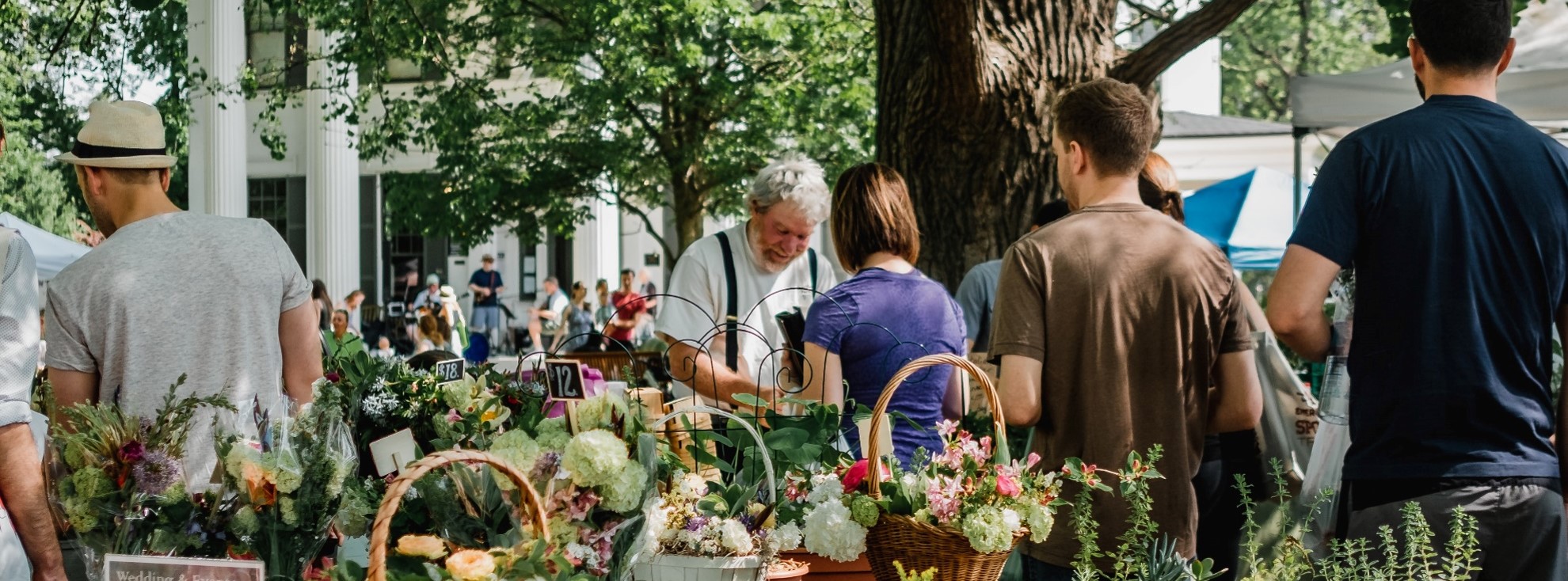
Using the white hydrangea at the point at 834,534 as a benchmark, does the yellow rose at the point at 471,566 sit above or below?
above

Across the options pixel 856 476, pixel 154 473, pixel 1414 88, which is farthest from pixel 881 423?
pixel 1414 88

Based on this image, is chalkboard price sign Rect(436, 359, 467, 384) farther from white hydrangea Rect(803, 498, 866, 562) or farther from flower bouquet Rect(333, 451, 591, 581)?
flower bouquet Rect(333, 451, 591, 581)

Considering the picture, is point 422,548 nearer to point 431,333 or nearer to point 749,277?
point 749,277

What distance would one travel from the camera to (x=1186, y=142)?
22016 millimetres

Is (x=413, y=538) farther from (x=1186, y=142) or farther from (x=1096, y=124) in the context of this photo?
(x=1186, y=142)

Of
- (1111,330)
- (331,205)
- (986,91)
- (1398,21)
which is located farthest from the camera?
(331,205)

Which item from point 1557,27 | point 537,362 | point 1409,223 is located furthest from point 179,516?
point 1557,27

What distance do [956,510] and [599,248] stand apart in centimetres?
2437

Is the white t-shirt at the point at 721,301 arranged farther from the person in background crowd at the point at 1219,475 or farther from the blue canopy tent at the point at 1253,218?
the blue canopy tent at the point at 1253,218

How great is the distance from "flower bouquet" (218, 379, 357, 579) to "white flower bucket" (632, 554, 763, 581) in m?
0.46

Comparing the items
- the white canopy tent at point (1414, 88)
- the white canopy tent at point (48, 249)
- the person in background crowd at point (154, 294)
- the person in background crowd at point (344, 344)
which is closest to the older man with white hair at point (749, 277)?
the person in background crowd at point (344, 344)

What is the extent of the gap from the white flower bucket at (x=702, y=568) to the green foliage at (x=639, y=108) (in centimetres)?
1195

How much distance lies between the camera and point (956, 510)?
7.04ft

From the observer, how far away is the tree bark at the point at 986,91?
472 centimetres
